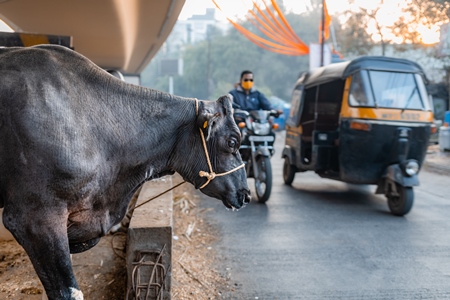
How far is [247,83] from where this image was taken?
7867 mm

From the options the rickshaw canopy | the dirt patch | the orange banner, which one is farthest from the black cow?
the orange banner

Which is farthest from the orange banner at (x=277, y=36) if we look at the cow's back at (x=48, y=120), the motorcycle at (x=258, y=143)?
the cow's back at (x=48, y=120)

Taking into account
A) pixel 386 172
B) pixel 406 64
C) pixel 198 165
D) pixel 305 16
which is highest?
pixel 305 16

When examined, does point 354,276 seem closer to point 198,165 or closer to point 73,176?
point 198,165

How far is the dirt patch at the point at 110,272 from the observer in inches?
142

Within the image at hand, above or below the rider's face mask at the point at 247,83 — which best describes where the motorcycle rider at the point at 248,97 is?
below

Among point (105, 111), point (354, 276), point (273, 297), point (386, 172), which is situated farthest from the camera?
point (386, 172)

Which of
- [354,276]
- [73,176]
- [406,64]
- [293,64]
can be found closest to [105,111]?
[73,176]

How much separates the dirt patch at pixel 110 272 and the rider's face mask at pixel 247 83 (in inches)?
130

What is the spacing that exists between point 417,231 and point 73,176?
193 inches

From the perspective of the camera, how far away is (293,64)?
42188 mm

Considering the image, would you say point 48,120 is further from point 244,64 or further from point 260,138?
point 244,64

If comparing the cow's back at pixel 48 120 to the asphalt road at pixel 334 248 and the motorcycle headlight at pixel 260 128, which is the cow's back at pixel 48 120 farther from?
the motorcycle headlight at pixel 260 128

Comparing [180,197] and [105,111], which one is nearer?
[105,111]
